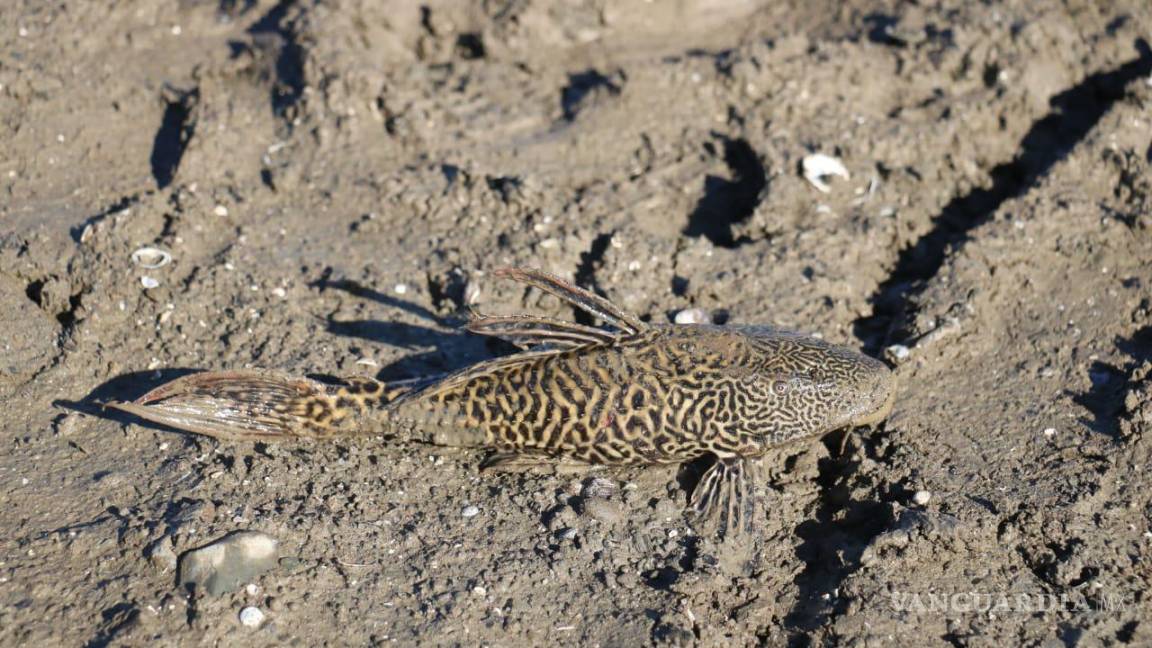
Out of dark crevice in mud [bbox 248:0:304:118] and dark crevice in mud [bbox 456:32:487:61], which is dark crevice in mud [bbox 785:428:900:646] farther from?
dark crevice in mud [bbox 248:0:304:118]

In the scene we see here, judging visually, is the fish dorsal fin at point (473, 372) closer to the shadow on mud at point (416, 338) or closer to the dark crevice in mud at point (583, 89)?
the shadow on mud at point (416, 338)

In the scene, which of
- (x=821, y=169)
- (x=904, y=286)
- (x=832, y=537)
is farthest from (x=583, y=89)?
(x=832, y=537)

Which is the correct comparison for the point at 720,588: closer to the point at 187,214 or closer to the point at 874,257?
the point at 874,257

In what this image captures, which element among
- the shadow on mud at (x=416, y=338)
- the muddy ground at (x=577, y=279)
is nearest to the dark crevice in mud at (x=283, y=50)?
the muddy ground at (x=577, y=279)

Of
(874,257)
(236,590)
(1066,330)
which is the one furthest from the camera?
(874,257)

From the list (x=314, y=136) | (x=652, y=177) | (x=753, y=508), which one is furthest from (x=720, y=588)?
(x=314, y=136)
